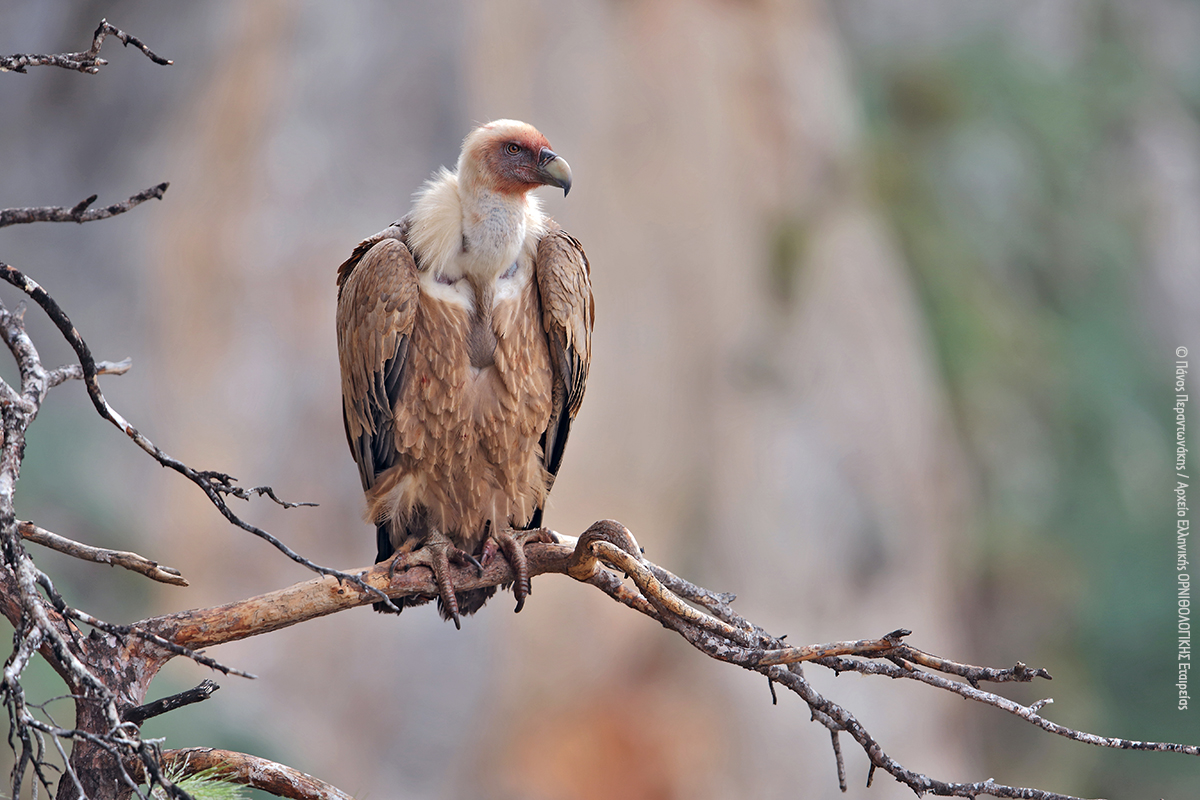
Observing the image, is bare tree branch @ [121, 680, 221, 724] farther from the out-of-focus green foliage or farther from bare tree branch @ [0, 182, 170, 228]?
the out-of-focus green foliage

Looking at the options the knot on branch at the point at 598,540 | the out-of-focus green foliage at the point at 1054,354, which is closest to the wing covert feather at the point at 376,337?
the knot on branch at the point at 598,540

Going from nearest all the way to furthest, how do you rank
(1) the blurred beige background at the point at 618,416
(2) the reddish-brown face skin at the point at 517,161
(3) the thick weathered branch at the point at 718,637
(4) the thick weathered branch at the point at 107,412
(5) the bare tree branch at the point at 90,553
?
1. (4) the thick weathered branch at the point at 107,412
2. (3) the thick weathered branch at the point at 718,637
3. (5) the bare tree branch at the point at 90,553
4. (2) the reddish-brown face skin at the point at 517,161
5. (1) the blurred beige background at the point at 618,416

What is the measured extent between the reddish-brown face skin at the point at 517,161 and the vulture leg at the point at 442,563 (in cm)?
126

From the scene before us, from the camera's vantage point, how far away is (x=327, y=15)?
8031 millimetres

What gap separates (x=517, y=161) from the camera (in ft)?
10.7

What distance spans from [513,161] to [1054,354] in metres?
8.16

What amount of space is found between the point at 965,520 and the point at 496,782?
5.14m

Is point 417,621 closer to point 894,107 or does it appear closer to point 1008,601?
point 1008,601

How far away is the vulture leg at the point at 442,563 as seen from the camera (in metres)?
3.03

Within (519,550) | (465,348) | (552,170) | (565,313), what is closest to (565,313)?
(565,313)

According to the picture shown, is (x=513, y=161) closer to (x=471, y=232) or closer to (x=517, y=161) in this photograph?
(x=517, y=161)

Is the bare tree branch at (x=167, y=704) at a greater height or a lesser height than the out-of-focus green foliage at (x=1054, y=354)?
lesser

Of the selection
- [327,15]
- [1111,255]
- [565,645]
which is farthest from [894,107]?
[565,645]

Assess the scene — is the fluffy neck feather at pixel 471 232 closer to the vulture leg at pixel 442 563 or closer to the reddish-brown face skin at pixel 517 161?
the reddish-brown face skin at pixel 517 161
